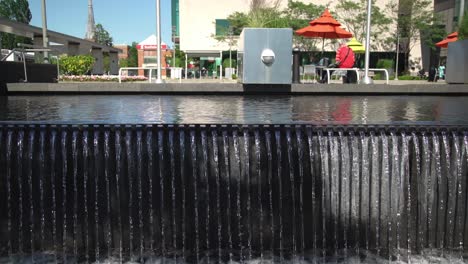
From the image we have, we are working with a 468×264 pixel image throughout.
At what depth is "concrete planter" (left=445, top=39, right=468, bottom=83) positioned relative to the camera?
14.7m

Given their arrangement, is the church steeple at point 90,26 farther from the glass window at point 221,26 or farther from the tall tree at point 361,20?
the tall tree at point 361,20

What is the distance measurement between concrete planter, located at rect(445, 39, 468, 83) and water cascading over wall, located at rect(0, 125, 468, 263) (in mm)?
10822

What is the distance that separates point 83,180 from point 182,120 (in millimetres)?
1978

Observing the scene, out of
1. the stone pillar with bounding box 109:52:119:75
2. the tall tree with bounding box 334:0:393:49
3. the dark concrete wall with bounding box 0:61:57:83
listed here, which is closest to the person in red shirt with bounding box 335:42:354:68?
the dark concrete wall with bounding box 0:61:57:83

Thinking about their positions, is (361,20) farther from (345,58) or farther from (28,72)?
(28,72)

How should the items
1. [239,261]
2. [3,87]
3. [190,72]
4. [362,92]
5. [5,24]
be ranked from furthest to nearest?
1. [190,72]
2. [5,24]
3. [362,92]
4. [3,87]
5. [239,261]

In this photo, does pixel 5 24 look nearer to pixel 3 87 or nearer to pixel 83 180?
pixel 3 87

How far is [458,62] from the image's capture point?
15141mm

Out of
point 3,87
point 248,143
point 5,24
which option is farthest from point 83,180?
point 5,24

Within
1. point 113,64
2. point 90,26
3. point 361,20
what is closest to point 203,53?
point 113,64

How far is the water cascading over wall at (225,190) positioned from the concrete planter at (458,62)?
1082cm

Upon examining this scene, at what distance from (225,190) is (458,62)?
1249 centimetres

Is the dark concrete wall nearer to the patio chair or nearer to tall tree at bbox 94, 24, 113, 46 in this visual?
the patio chair

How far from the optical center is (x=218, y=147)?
17.1 feet
